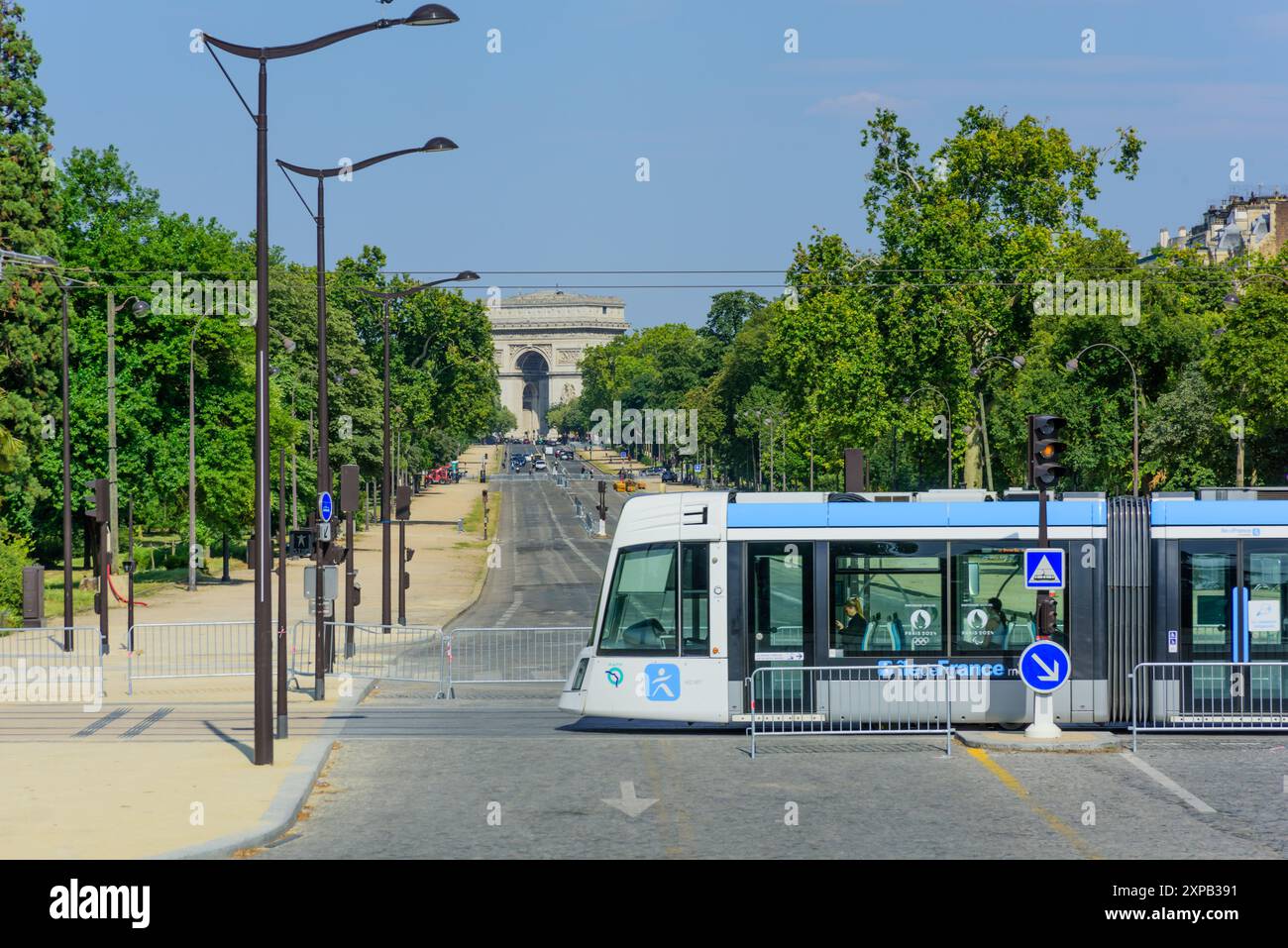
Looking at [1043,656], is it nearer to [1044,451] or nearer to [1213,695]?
[1044,451]

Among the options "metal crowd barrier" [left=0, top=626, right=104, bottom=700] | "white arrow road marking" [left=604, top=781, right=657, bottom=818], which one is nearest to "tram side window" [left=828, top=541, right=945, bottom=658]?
"white arrow road marking" [left=604, top=781, right=657, bottom=818]

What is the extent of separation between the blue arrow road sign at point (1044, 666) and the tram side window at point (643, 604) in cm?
429

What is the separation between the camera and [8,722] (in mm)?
22906

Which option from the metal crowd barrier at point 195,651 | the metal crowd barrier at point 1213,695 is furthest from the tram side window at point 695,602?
the metal crowd barrier at point 195,651

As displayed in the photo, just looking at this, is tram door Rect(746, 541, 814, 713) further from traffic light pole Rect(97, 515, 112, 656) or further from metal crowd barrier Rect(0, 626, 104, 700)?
traffic light pole Rect(97, 515, 112, 656)

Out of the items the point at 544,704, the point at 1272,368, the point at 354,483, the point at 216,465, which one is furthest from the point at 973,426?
the point at 544,704

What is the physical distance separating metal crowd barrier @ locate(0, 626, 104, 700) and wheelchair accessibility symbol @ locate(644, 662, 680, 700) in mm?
9708

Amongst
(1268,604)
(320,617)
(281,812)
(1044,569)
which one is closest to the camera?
(281,812)

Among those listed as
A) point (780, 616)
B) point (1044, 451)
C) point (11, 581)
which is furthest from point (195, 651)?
point (1044, 451)

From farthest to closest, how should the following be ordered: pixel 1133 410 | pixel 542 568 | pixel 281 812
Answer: pixel 542 568, pixel 1133 410, pixel 281 812

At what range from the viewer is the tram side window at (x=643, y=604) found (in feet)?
66.4

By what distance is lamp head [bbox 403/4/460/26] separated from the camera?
737 inches

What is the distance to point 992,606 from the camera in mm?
20438

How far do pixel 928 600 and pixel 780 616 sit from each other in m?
1.87
